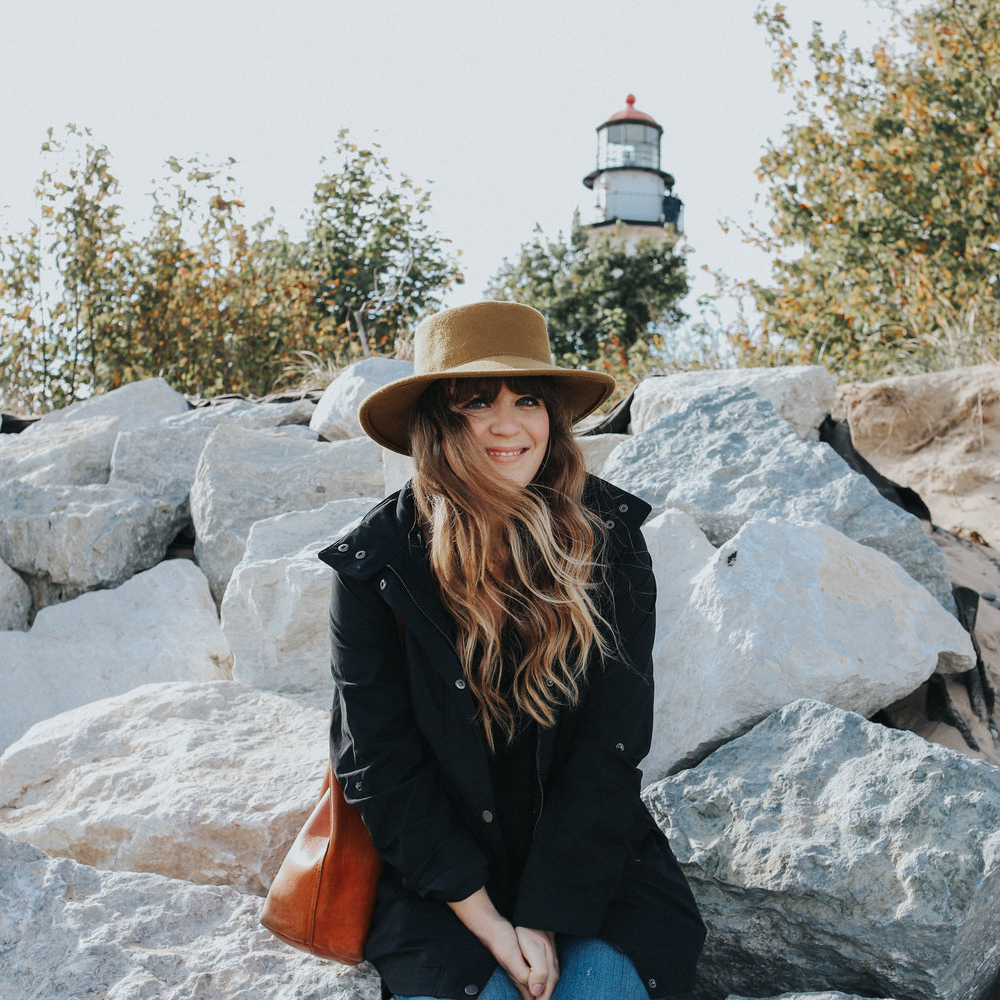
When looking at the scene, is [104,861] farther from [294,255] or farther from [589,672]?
[294,255]

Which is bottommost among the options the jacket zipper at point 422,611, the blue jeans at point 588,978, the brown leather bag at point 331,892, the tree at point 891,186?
the blue jeans at point 588,978

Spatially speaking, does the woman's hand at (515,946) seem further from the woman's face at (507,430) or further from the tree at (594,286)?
the tree at (594,286)

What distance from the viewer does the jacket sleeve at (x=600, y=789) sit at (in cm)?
187

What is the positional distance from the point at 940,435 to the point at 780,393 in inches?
39.3

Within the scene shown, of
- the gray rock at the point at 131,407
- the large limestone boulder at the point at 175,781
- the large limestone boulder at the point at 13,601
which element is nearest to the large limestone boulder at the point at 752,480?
the large limestone boulder at the point at 175,781

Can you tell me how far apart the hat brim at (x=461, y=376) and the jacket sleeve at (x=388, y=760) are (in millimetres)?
443

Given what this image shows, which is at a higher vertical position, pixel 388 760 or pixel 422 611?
pixel 422 611

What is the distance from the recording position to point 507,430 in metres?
2.16

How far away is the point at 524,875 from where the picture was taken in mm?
1899

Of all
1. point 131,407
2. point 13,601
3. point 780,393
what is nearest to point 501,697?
point 780,393

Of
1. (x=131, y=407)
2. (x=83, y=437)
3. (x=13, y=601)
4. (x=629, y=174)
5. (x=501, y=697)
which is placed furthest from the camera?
(x=629, y=174)

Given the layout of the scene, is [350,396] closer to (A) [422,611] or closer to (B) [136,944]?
(A) [422,611]

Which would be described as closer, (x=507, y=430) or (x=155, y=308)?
(x=507, y=430)

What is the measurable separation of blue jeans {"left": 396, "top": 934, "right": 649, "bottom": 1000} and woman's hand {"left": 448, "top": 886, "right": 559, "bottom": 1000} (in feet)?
0.06
